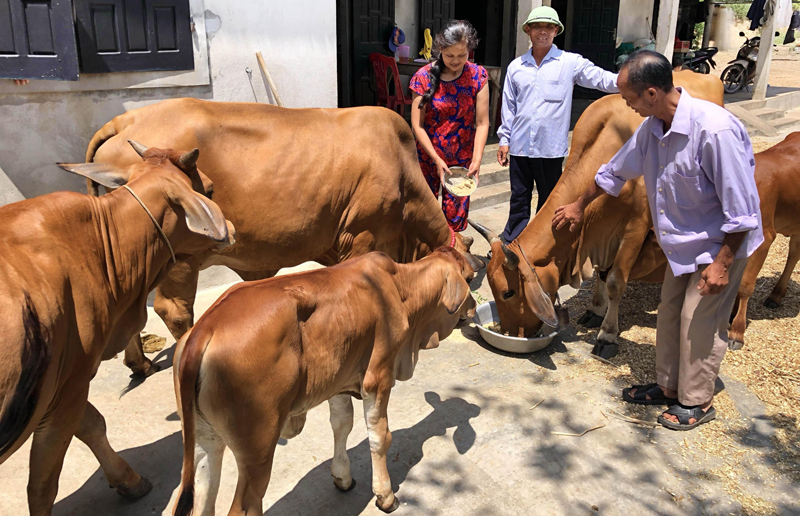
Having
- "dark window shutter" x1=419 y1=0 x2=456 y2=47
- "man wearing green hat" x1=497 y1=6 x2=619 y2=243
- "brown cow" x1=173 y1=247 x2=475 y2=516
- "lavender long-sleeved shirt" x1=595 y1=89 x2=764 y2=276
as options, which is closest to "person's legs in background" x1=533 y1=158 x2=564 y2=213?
"man wearing green hat" x1=497 y1=6 x2=619 y2=243

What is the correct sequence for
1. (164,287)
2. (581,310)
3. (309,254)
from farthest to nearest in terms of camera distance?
1. (581,310)
2. (309,254)
3. (164,287)

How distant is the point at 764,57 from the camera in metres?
15.1

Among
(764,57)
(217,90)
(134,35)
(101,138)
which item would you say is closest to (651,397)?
(101,138)

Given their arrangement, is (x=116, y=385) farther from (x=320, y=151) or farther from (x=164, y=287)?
(x=320, y=151)

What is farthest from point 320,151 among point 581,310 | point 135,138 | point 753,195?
point 581,310

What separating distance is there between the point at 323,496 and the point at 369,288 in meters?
1.18

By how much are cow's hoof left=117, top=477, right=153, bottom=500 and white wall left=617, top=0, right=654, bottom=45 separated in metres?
15.3

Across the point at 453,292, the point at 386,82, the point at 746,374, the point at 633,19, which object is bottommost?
the point at 746,374

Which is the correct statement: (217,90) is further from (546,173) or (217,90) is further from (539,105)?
(546,173)

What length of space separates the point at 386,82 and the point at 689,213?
6.36 meters

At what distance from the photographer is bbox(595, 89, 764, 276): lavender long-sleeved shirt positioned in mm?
3414

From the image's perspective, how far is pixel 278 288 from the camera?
2.72 meters

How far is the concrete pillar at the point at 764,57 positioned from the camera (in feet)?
48.9

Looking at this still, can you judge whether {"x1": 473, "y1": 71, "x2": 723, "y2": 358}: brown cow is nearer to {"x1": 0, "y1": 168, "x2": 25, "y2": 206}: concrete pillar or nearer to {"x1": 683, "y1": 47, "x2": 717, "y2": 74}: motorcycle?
{"x1": 0, "y1": 168, "x2": 25, "y2": 206}: concrete pillar
